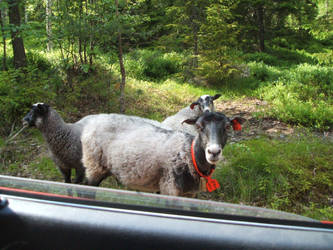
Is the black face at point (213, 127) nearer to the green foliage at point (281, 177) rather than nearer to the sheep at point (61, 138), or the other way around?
the green foliage at point (281, 177)

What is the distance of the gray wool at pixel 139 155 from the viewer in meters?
3.63

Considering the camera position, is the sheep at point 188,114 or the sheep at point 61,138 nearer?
the sheep at point 61,138

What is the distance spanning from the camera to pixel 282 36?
60.3ft

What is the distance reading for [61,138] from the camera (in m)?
5.01

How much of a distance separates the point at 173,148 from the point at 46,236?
2529 millimetres

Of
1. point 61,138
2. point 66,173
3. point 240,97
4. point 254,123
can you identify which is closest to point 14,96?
point 61,138

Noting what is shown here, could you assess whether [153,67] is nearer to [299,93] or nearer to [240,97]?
[240,97]

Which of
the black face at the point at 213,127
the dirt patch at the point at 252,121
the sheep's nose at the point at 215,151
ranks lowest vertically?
the dirt patch at the point at 252,121

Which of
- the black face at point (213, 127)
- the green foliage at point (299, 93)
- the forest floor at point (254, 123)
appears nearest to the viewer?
the black face at point (213, 127)

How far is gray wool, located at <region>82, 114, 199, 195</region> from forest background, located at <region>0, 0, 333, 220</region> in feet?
4.06

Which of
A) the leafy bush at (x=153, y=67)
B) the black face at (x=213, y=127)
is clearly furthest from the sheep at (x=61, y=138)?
the leafy bush at (x=153, y=67)

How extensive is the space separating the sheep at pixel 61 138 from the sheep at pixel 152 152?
25.0 inches

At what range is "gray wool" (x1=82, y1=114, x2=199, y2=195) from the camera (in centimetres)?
363

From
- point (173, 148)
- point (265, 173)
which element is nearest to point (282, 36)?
point (265, 173)
